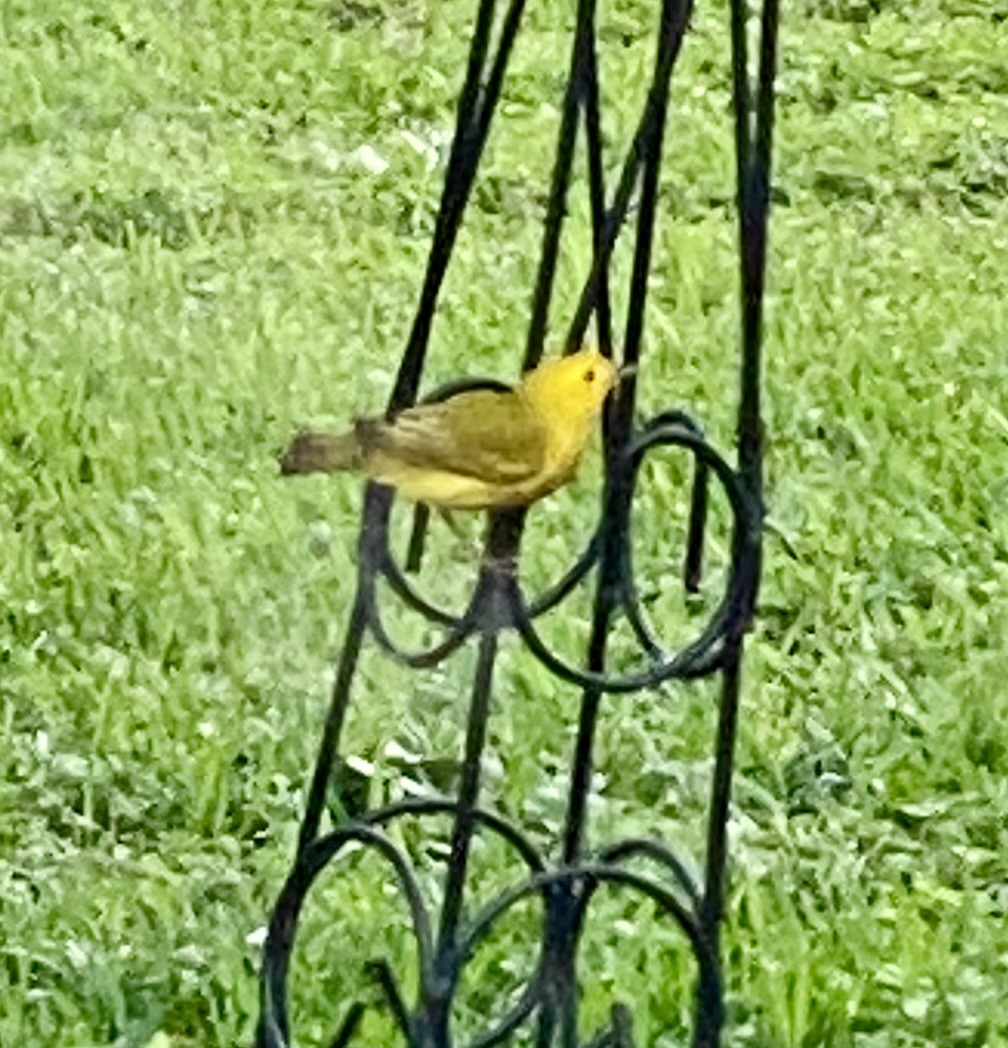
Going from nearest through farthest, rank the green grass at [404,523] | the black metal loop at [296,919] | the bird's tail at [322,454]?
the bird's tail at [322,454], the black metal loop at [296,919], the green grass at [404,523]

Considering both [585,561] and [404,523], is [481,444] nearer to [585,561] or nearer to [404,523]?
[585,561]

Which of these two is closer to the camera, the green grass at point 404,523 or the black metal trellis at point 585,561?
the black metal trellis at point 585,561

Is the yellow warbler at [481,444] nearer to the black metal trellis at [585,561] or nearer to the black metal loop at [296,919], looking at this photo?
the black metal trellis at [585,561]

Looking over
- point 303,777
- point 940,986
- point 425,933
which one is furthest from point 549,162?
point 425,933

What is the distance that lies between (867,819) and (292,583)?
2.37ft

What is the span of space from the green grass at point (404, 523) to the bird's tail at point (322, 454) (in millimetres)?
774

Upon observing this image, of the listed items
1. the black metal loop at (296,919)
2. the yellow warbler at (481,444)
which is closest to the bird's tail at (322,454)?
the yellow warbler at (481,444)

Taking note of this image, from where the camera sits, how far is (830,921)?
267 centimetres

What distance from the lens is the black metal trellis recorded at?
1820mm

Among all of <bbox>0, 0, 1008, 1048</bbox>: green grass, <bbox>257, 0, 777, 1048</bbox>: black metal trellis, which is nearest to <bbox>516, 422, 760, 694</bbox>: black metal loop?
<bbox>257, 0, 777, 1048</bbox>: black metal trellis

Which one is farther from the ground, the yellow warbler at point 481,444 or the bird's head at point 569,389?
the bird's head at point 569,389

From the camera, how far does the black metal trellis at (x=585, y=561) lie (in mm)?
1820

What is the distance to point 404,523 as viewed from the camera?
3.28 meters

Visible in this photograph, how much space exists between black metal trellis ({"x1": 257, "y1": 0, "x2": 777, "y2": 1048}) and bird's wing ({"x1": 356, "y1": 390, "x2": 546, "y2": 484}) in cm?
5
